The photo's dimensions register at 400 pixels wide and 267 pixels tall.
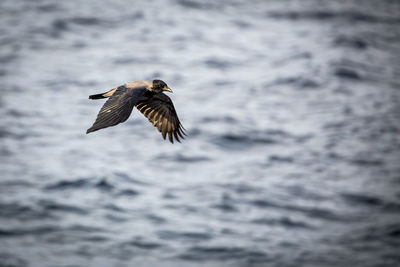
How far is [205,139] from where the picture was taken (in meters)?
32.4

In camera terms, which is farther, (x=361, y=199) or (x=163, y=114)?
(x=361, y=199)

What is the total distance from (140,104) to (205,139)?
21.1m

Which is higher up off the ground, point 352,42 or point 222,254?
point 352,42

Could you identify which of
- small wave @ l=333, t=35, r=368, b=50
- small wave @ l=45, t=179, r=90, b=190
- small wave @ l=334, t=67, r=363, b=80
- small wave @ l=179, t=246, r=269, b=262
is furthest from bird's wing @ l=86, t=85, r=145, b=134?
small wave @ l=333, t=35, r=368, b=50

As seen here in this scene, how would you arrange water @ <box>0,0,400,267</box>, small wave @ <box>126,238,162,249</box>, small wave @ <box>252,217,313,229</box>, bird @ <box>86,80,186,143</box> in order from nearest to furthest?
bird @ <box>86,80,186,143</box> → small wave @ <box>126,238,162,249</box> → water @ <box>0,0,400,267</box> → small wave @ <box>252,217,313,229</box>

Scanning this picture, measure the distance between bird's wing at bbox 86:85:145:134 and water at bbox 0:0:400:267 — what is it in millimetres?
15905

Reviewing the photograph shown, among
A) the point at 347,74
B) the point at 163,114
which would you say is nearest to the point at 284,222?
the point at 347,74

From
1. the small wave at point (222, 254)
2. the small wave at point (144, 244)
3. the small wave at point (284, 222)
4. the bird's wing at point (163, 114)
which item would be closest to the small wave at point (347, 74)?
the small wave at point (284, 222)

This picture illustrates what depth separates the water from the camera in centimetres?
2736

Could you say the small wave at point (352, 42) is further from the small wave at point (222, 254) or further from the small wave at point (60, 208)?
the small wave at point (60, 208)

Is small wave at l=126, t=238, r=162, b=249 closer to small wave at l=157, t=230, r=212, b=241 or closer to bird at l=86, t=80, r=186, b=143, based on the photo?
small wave at l=157, t=230, r=212, b=241

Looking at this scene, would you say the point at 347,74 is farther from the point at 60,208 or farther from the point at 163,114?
the point at 163,114

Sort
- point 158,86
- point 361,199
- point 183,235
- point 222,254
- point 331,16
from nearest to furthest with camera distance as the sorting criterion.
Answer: point 158,86
point 222,254
point 183,235
point 361,199
point 331,16

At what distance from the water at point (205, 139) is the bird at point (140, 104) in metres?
14.8
